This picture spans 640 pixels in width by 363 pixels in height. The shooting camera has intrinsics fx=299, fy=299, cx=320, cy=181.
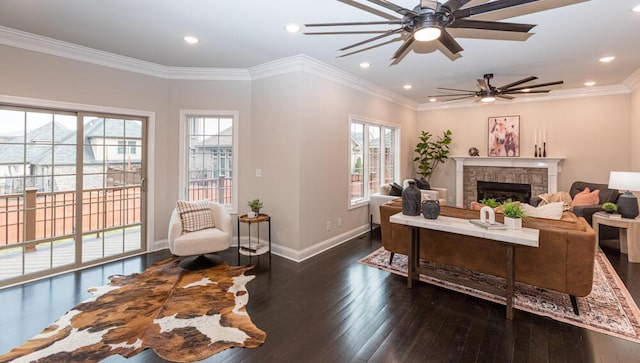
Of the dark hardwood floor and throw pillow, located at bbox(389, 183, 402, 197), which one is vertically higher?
throw pillow, located at bbox(389, 183, 402, 197)

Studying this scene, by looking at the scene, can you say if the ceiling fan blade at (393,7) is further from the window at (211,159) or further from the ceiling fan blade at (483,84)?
the window at (211,159)

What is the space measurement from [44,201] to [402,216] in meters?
4.49

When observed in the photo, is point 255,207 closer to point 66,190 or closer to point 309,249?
point 309,249

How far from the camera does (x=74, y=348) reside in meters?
2.34

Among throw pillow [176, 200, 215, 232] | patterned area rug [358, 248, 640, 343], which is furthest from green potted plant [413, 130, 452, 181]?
throw pillow [176, 200, 215, 232]

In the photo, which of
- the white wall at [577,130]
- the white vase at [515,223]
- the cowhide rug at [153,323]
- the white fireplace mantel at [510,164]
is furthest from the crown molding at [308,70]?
the white wall at [577,130]

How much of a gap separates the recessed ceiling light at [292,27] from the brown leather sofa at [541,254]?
2.79 meters

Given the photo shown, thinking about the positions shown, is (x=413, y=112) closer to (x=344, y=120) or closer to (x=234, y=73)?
(x=344, y=120)

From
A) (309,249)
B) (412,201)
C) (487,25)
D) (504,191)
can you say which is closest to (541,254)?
(412,201)

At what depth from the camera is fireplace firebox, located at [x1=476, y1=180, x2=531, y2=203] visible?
6.85 m

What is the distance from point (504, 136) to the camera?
7.02m

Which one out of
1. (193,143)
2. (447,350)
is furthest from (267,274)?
(193,143)

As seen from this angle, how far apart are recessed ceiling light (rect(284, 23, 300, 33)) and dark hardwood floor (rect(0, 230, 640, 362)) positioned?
2.93 meters

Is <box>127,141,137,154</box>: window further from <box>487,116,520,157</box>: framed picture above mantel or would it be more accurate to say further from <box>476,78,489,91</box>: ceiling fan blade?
<box>487,116,520,157</box>: framed picture above mantel
